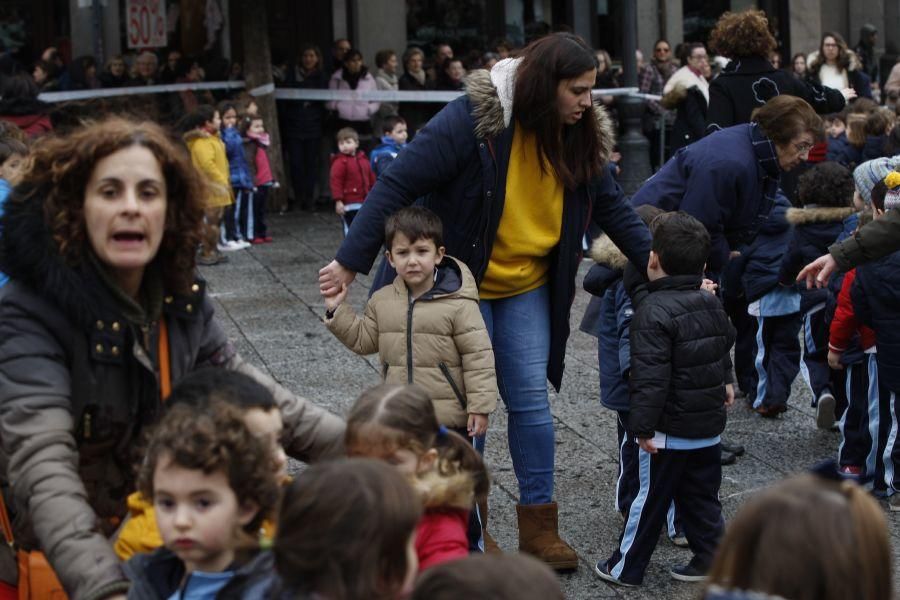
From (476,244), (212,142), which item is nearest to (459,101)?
(476,244)

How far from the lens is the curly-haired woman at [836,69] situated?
16.2 metres

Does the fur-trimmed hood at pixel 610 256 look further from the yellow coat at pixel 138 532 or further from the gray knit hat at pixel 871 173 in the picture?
the yellow coat at pixel 138 532

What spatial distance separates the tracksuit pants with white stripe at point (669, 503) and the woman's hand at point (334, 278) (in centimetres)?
126

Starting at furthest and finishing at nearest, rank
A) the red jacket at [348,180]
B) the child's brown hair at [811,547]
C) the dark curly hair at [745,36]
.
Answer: the red jacket at [348,180] < the dark curly hair at [745,36] < the child's brown hair at [811,547]

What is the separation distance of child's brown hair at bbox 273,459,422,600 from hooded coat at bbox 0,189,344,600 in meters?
0.48

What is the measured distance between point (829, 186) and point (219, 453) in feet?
18.2

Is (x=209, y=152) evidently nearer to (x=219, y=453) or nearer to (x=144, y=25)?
(x=144, y=25)

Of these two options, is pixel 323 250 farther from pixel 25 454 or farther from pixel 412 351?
pixel 25 454

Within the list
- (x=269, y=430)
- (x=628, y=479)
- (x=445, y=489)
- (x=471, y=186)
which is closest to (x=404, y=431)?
(x=445, y=489)

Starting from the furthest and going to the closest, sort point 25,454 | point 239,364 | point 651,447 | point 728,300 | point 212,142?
1. point 212,142
2. point 728,300
3. point 651,447
4. point 239,364
5. point 25,454

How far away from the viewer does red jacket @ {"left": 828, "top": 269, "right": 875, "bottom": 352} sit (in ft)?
22.3

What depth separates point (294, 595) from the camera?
254 centimetres

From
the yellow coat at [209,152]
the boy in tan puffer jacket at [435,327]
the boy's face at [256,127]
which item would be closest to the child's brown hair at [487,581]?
the boy in tan puffer jacket at [435,327]

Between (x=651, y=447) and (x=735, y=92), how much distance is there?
4.02 metres
